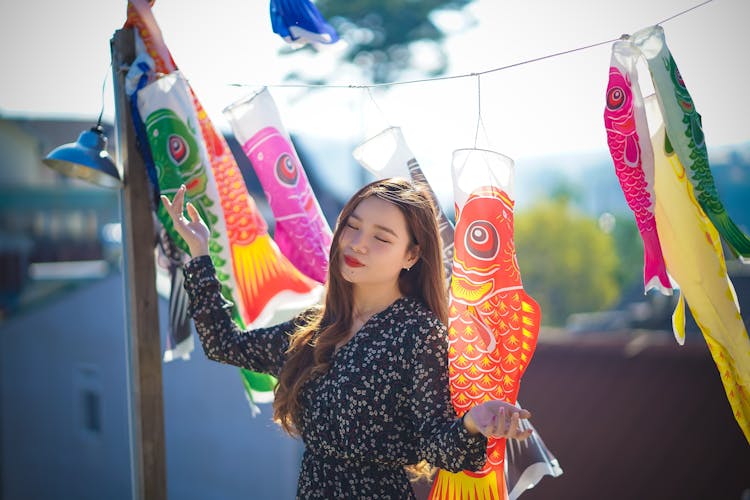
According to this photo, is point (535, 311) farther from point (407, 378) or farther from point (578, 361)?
point (578, 361)

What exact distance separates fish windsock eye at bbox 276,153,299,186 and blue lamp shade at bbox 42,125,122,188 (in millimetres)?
517

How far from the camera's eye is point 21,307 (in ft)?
32.4

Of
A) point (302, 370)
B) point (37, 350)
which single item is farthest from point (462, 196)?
point (37, 350)

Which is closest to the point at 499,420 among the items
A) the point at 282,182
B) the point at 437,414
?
the point at 437,414

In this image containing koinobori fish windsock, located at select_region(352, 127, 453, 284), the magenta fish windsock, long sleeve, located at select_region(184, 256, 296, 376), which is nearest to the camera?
the magenta fish windsock


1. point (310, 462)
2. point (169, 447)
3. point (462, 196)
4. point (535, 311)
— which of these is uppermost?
point (462, 196)

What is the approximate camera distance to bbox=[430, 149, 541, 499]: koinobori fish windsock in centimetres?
164

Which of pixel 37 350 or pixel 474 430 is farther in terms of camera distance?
pixel 37 350

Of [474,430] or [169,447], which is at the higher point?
[474,430]

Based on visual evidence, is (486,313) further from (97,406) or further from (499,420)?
(97,406)

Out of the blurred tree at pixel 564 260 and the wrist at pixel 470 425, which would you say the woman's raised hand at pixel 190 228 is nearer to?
the wrist at pixel 470 425

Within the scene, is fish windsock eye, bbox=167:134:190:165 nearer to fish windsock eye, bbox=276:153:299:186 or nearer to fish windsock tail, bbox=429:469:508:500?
fish windsock eye, bbox=276:153:299:186

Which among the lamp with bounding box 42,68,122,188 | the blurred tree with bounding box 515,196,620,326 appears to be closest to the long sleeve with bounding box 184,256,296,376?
the lamp with bounding box 42,68,122,188

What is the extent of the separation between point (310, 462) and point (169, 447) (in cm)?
584
